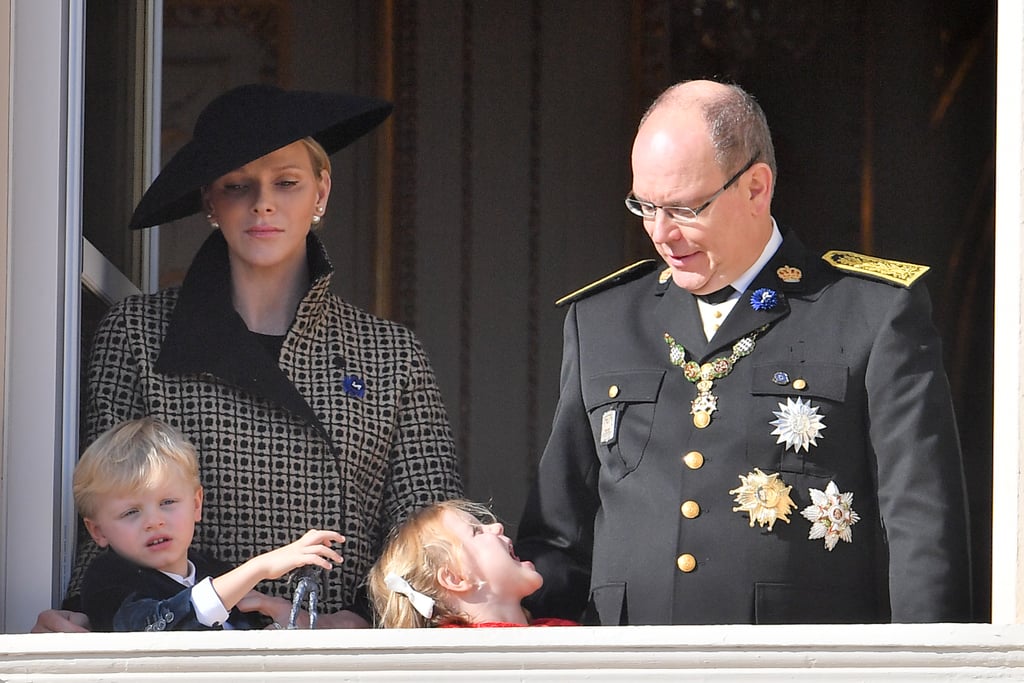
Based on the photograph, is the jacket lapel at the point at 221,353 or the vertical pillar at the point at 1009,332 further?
the jacket lapel at the point at 221,353

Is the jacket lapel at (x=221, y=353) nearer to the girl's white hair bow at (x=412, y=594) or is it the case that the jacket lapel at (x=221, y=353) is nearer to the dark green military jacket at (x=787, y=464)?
the girl's white hair bow at (x=412, y=594)

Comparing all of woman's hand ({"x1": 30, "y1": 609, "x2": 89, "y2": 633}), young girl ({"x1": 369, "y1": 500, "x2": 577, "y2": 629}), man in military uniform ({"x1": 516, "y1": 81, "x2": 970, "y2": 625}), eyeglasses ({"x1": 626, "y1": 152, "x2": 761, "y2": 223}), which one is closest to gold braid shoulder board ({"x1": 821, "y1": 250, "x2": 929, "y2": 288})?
man in military uniform ({"x1": 516, "y1": 81, "x2": 970, "y2": 625})

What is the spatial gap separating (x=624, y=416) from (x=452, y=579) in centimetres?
38

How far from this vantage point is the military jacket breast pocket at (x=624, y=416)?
3236 millimetres

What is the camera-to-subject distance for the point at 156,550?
3.19 metres

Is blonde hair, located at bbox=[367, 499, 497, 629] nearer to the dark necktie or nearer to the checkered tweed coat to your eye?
the checkered tweed coat

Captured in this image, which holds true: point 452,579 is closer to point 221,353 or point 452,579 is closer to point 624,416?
point 624,416

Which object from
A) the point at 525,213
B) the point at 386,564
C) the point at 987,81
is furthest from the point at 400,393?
the point at 987,81

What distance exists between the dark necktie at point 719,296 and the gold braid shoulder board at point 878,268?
0.17m

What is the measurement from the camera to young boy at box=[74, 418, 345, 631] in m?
3.08

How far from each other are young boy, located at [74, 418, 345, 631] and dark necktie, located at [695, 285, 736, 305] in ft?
2.34

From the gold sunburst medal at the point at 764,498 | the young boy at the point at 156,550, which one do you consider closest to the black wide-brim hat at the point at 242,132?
the young boy at the point at 156,550

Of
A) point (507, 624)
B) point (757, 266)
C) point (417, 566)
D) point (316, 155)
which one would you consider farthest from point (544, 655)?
point (316, 155)

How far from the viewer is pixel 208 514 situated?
3.40 meters
